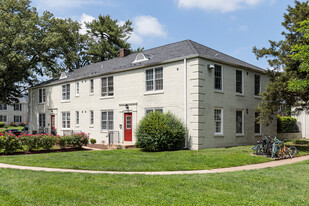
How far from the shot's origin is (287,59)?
1652 centimetres

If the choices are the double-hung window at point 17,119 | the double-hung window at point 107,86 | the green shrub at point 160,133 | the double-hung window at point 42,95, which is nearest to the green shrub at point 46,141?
the green shrub at point 160,133

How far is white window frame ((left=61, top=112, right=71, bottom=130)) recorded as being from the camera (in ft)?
85.5

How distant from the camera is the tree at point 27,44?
93.6 ft

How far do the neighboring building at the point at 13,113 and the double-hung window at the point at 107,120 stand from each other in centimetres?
4531

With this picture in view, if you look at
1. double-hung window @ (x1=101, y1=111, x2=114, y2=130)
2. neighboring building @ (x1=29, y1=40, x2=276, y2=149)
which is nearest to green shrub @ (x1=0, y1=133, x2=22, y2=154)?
neighboring building @ (x1=29, y1=40, x2=276, y2=149)

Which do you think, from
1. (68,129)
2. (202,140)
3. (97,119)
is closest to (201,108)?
(202,140)

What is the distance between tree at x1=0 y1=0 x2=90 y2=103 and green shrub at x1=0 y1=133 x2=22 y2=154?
15254mm

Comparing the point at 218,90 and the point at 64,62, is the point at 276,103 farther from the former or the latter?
the point at 64,62

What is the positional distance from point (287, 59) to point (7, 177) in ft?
50.6

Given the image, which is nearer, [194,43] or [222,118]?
[222,118]

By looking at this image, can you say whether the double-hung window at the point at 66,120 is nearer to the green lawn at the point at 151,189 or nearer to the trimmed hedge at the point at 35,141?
the trimmed hedge at the point at 35,141

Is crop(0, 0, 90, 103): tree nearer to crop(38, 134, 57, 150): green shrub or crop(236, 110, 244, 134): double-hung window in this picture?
crop(38, 134, 57, 150): green shrub

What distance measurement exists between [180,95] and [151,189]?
1062 cm

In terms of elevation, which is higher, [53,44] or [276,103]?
[53,44]
